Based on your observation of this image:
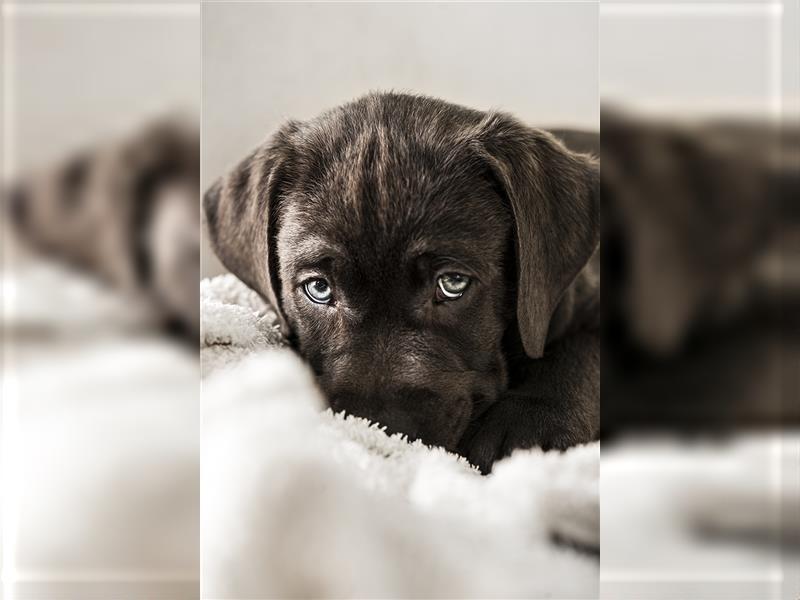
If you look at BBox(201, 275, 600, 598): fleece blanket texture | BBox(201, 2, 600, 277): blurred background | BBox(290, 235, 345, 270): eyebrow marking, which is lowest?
BBox(201, 275, 600, 598): fleece blanket texture

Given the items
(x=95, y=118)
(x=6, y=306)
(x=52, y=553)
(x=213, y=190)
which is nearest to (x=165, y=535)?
(x=52, y=553)

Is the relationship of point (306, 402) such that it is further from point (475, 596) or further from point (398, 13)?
point (398, 13)

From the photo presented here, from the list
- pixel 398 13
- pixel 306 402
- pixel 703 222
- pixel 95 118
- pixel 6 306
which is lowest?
pixel 306 402

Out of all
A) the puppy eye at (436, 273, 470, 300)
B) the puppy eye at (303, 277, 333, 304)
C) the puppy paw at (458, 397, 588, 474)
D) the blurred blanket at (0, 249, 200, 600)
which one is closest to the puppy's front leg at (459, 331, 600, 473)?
the puppy paw at (458, 397, 588, 474)

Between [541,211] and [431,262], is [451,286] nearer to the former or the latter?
[431,262]

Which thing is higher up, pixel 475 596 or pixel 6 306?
pixel 6 306

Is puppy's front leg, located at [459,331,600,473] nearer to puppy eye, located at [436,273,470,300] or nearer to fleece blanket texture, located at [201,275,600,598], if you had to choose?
fleece blanket texture, located at [201,275,600,598]

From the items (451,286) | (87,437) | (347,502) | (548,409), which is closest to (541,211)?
(451,286)

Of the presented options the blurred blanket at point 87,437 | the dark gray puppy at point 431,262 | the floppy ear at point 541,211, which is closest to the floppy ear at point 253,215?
the dark gray puppy at point 431,262
